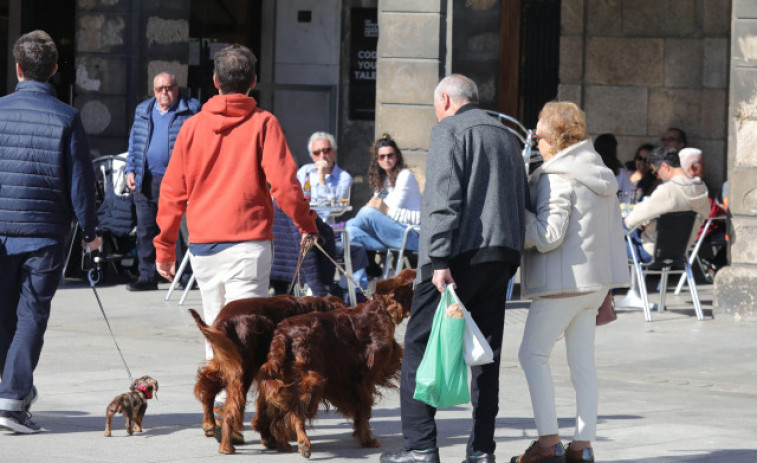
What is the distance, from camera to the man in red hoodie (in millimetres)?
6938

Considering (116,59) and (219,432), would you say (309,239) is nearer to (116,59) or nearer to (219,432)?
(219,432)

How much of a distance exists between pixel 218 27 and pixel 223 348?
37.7 feet

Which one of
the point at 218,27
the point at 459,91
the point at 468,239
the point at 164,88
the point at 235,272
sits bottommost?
the point at 235,272

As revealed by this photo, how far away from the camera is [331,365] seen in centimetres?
654

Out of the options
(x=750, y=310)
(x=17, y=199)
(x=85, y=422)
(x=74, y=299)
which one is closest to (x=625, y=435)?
(x=85, y=422)

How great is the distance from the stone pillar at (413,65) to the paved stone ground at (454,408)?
1.81 metres

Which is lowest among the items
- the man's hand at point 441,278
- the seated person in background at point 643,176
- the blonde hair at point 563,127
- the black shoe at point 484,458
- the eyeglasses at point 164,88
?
the black shoe at point 484,458

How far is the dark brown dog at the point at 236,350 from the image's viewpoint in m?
6.43

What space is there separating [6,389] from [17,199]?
88cm

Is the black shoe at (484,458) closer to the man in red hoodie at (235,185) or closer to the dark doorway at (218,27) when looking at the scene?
the man in red hoodie at (235,185)

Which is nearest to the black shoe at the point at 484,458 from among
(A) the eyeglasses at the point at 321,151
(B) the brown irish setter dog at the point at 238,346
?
(B) the brown irish setter dog at the point at 238,346

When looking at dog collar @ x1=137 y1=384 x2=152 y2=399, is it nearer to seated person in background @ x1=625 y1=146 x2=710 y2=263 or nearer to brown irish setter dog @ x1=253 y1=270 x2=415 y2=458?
brown irish setter dog @ x1=253 y1=270 x2=415 y2=458

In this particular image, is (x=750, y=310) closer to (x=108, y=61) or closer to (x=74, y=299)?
(x=74, y=299)

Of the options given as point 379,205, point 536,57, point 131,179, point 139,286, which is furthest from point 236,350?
point 536,57
